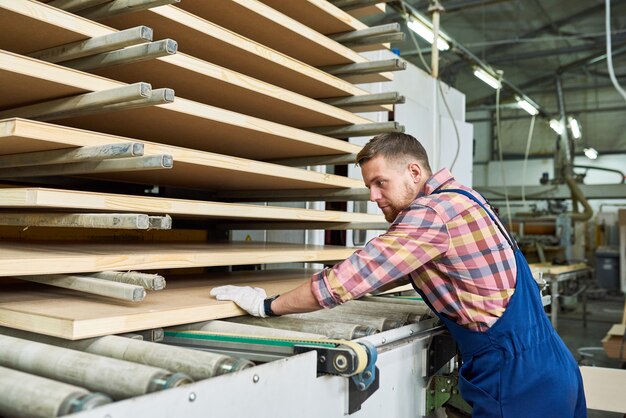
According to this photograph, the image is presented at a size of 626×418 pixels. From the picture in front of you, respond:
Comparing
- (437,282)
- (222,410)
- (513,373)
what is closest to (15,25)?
(222,410)

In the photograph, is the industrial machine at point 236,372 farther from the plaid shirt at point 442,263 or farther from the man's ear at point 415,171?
the man's ear at point 415,171

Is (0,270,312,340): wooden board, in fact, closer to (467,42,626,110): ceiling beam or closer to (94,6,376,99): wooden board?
(94,6,376,99): wooden board

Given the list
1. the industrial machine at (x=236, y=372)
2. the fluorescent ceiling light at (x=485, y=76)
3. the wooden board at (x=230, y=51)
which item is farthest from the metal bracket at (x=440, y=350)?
the fluorescent ceiling light at (x=485, y=76)

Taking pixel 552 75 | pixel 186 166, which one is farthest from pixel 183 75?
pixel 552 75

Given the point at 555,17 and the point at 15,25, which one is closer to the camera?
the point at 15,25

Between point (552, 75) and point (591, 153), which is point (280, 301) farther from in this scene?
point (591, 153)

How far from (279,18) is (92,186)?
91 centimetres

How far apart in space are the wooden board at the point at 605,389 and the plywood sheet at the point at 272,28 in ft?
6.21

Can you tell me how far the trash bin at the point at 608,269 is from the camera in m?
11.0

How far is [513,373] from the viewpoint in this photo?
1612mm

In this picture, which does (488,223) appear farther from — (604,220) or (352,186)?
(604,220)

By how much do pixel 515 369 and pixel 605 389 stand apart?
5.16ft

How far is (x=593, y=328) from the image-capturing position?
25.6 feet

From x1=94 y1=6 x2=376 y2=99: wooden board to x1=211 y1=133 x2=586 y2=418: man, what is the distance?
64cm
